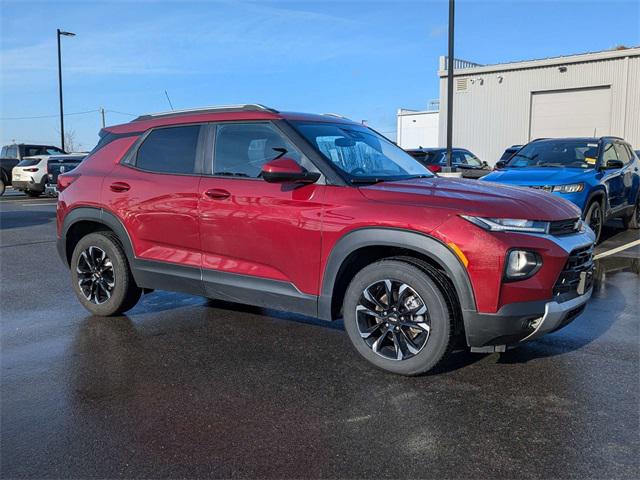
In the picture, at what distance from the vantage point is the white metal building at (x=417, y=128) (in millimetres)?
45906

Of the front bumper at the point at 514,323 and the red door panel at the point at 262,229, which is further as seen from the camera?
the red door panel at the point at 262,229

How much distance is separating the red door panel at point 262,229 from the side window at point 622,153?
774cm

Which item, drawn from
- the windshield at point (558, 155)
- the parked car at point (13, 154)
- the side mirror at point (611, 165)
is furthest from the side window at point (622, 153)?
the parked car at point (13, 154)

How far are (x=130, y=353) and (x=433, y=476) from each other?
2.66m

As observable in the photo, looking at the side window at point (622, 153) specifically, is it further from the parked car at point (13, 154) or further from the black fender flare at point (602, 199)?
the parked car at point (13, 154)

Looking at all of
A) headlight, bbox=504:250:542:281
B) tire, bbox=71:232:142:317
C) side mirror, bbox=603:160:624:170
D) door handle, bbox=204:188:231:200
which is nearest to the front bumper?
headlight, bbox=504:250:542:281

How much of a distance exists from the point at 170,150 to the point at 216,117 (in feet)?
1.74

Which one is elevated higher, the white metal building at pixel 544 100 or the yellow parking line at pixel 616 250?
the white metal building at pixel 544 100

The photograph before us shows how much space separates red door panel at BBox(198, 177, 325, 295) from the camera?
13.3ft

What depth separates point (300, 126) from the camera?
445 cm

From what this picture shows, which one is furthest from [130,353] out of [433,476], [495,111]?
[495,111]

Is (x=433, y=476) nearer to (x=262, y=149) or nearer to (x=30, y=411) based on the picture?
(x=30, y=411)

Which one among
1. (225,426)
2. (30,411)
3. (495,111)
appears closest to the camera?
(225,426)

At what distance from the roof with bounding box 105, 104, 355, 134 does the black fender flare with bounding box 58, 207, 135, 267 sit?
0.79 m
